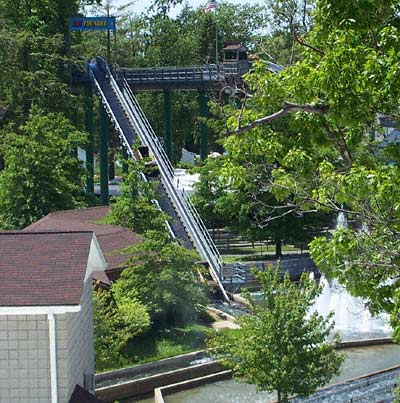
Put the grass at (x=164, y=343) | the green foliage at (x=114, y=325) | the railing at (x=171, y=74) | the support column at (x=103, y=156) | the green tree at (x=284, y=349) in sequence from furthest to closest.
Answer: the railing at (x=171, y=74)
the support column at (x=103, y=156)
the grass at (x=164, y=343)
the green foliage at (x=114, y=325)
the green tree at (x=284, y=349)

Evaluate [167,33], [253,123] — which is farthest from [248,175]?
[167,33]

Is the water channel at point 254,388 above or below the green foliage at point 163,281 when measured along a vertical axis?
below

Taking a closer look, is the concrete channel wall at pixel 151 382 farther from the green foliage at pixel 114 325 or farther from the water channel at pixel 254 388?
the green foliage at pixel 114 325

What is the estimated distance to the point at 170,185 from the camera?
42250 millimetres

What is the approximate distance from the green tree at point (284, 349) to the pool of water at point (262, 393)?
3.72m

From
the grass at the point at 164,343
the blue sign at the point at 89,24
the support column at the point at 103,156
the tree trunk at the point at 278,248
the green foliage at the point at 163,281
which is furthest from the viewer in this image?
the blue sign at the point at 89,24

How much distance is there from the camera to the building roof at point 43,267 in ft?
46.5

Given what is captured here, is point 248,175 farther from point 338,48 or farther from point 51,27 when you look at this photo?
point 51,27

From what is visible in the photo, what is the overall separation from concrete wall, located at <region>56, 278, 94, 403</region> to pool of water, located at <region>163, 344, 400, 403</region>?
24.4ft

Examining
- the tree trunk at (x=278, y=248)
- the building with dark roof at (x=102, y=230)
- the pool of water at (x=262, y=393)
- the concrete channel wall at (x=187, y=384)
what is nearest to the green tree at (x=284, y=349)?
the concrete channel wall at (x=187, y=384)

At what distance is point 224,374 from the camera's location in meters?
25.6

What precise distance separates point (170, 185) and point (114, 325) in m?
17.4

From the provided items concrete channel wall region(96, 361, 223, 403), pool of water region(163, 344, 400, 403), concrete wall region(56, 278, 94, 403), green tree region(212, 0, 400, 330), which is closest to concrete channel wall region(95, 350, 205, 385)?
concrete channel wall region(96, 361, 223, 403)

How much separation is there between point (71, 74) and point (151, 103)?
2285 centimetres
